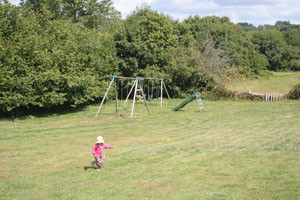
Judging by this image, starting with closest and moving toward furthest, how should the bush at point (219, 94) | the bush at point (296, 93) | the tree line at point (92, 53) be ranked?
the tree line at point (92, 53), the bush at point (296, 93), the bush at point (219, 94)

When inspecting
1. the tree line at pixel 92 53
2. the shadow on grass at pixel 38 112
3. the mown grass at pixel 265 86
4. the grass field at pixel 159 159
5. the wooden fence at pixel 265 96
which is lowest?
the grass field at pixel 159 159

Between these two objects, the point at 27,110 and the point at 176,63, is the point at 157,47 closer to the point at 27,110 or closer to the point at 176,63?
the point at 176,63

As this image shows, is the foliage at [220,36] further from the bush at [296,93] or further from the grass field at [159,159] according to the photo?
Answer: the grass field at [159,159]

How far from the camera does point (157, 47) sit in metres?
38.6

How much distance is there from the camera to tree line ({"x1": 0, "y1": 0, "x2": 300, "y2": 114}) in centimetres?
2619

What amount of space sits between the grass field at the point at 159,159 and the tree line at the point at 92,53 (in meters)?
4.36

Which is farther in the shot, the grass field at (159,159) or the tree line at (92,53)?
the tree line at (92,53)

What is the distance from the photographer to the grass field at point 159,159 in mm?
9023

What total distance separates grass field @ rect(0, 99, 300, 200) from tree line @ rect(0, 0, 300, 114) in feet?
14.3

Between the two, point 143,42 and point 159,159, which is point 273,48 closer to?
point 143,42

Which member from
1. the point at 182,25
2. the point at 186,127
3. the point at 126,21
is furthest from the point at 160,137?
the point at 182,25

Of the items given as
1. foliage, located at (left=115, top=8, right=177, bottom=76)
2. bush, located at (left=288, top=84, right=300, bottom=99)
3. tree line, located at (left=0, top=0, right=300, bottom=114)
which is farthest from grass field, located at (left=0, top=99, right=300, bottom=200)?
foliage, located at (left=115, top=8, right=177, bottom=76)

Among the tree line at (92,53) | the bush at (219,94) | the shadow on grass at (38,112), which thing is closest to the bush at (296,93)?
the bush at (219,94)

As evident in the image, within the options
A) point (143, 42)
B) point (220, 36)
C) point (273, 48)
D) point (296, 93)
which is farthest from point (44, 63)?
point (273, 48)
